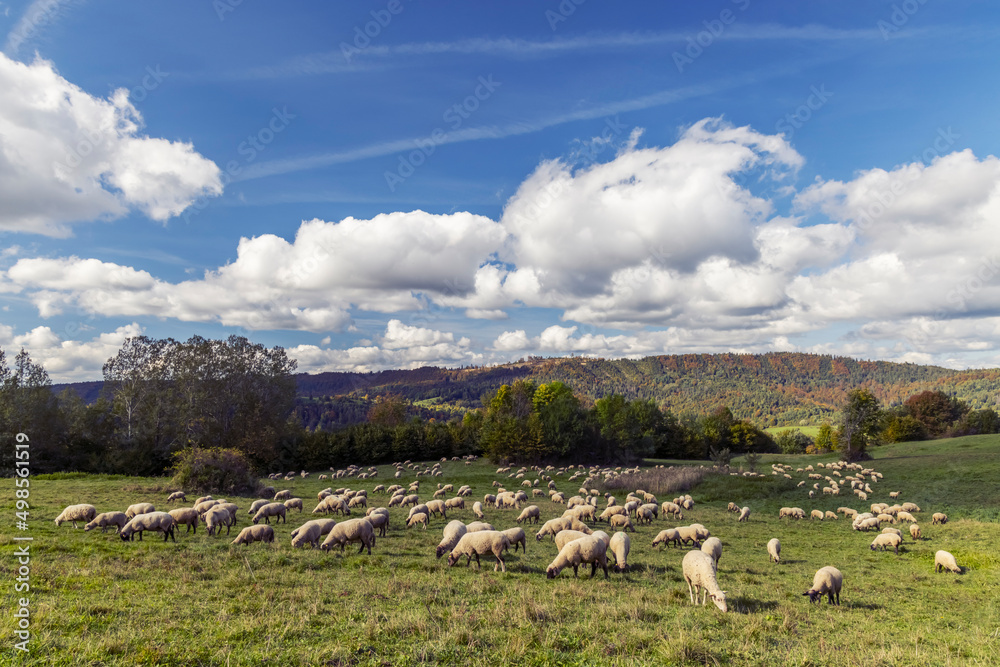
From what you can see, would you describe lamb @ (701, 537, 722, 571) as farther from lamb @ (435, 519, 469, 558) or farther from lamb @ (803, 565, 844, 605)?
lamb @ (435, 519, 469, 558)

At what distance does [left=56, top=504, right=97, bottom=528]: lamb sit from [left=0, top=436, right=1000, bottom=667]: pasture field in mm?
608

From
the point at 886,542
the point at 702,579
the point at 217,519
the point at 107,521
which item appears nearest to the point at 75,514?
the point at 107,521

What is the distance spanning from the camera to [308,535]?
17.1 metres

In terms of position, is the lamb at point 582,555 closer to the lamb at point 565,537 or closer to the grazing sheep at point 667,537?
the lamb at point 565,537

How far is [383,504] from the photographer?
32.0 metres

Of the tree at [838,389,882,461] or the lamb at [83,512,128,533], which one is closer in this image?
the lamb at [83,512,128,533]

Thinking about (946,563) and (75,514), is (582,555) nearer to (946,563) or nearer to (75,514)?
(946,563)

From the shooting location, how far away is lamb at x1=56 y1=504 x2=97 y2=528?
18.6 m

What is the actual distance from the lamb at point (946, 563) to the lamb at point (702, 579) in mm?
12630

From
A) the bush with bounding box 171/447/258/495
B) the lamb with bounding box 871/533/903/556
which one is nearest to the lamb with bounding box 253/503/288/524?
the bush with bounding box 171/447/258/495

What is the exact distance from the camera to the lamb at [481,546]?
49.8 feet

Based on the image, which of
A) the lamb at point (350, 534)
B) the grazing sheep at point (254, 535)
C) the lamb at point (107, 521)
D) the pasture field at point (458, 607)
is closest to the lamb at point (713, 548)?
the pasture field at point (458, 607)

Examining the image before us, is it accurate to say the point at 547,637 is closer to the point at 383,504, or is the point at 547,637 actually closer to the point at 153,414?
the point at 383,504

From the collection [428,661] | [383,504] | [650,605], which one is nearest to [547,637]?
[428,661]
